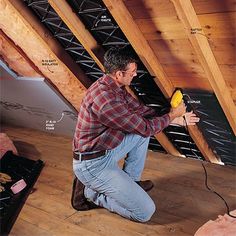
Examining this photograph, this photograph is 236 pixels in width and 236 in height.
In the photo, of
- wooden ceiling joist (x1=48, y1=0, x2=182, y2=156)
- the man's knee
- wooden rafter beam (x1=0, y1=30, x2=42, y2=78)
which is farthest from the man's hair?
wooden rafter beam (x1=0, y1=30, x2=42, y2=78)

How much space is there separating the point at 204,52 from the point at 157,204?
112 cm

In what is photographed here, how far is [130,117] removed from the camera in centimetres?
197

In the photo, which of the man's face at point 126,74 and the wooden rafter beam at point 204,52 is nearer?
the wooden rafter beam at point 204,52

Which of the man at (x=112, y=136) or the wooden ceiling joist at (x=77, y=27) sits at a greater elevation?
the wooden ceiling joist at (x=77, y=27)

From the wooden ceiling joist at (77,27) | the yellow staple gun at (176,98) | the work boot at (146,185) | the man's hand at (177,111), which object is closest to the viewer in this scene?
the wooden ceiling joist at (77,27)

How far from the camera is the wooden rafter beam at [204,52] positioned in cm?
156

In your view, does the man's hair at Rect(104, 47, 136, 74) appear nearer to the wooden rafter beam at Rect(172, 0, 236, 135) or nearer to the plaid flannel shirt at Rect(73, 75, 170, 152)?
the plaid flannel shirt at Rect(73, 75, 170, 152)

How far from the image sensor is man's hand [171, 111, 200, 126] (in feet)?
7.91

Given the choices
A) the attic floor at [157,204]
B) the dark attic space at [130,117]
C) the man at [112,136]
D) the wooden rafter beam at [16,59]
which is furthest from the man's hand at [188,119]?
the wooden rafter beam at [16,59]

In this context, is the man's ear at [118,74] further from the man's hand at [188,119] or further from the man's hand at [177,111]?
the man's hand at [188,119]

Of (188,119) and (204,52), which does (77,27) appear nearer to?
(204,52)

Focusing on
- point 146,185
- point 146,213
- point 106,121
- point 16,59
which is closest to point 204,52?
point 106,121

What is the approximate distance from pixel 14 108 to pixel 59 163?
1223 millimetres

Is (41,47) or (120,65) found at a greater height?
(41,47)
